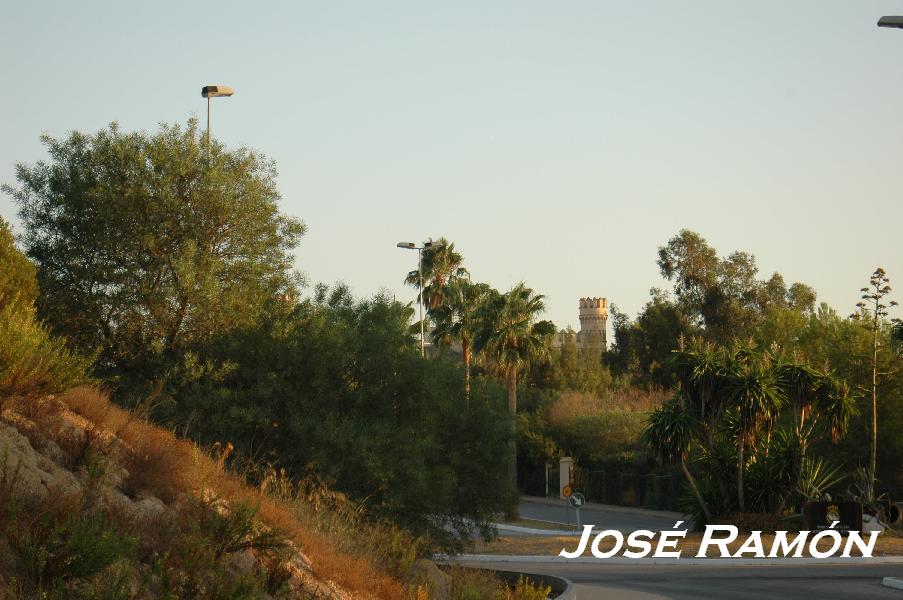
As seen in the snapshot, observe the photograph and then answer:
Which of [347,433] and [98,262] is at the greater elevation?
[98,262]

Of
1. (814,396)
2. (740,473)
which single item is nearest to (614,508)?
(740,473)

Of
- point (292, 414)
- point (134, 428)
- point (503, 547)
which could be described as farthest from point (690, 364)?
point (134, 428)

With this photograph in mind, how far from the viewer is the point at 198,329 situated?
19156mm

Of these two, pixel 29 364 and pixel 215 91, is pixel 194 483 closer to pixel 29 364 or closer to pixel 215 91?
pixel 29 364

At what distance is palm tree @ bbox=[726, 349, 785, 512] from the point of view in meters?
33.4

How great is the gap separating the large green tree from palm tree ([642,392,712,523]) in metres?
18.4

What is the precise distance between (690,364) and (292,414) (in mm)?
18780

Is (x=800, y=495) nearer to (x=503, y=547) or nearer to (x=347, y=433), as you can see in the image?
(x=503, y=547)

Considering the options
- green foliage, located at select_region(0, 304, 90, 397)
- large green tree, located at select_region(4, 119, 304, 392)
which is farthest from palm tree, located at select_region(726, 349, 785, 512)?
green foliage, located at select_region(0, 304, 90, 397)

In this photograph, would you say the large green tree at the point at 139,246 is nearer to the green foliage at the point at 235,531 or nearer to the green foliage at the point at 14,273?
the green foliage at the point at 14,273

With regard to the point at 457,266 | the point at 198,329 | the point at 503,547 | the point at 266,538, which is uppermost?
the point at 457,266

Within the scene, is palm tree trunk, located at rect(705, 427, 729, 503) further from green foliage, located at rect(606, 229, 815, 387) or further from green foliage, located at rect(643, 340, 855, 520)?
green foliage, located at rect(606, 229, 815, 387)

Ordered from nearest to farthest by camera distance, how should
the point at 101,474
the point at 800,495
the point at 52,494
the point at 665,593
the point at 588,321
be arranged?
1. the point at 52,494
2. the point at 101,474
3. the point at 665,593
4. the point at 800,495
5. the point at 588,321

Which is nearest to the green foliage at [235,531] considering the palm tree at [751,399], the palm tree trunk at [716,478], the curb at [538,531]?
the palm tree at [751,399]
